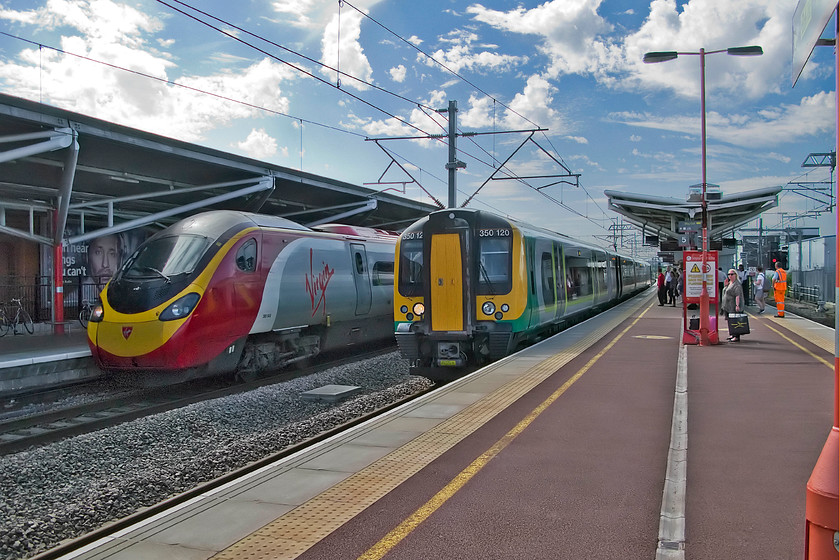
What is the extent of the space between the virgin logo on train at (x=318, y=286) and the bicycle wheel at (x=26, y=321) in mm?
9019

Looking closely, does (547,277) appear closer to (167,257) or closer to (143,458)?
(167,257)

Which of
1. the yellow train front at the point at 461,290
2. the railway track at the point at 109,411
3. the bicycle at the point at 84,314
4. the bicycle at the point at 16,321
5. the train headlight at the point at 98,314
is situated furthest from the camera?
the bicycle at the point at 84,314

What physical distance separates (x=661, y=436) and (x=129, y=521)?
4.89 m

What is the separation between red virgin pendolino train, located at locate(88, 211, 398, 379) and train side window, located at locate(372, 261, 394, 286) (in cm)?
175

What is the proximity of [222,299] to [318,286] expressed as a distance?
2.94m

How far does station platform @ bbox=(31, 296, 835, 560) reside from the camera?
4.23m

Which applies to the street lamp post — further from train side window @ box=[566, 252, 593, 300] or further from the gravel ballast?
the gravel ballast

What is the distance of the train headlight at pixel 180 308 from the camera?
10.7m

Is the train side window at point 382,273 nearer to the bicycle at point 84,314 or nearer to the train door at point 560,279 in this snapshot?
the train door at point 560,279

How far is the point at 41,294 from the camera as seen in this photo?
20594 mm

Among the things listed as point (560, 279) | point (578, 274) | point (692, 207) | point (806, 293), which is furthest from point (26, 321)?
point (806, 293)

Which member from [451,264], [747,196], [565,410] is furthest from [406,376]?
[747,196]

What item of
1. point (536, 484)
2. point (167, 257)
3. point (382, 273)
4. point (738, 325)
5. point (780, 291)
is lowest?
point (536, 484)

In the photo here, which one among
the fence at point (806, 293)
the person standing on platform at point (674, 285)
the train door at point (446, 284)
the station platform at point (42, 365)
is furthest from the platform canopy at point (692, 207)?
the station platform at point (42, 365)
